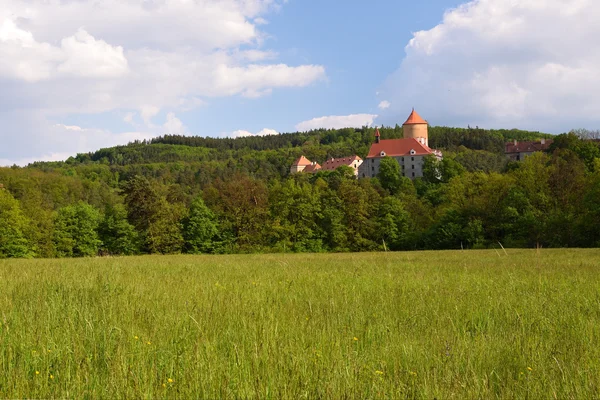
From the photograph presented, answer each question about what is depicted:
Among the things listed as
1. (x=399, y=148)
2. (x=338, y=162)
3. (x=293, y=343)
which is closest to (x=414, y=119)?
(x=399, y=148)

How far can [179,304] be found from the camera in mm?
6348

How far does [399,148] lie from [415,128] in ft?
46.2

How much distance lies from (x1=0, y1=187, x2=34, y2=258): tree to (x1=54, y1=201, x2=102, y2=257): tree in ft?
11.6

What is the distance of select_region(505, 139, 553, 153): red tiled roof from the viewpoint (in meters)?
139

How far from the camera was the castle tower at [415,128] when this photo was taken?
147012 millimetres

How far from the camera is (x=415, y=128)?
484 feet

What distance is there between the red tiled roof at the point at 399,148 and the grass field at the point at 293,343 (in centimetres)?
13162

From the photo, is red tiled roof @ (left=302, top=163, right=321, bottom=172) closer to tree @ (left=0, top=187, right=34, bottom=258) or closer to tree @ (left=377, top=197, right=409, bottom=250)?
tree @ (left=377, top=197, right=409, bottom=250)

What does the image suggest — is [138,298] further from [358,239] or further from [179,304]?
[358,239]

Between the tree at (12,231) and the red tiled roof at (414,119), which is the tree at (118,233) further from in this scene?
the red tiled roof at (414,119)

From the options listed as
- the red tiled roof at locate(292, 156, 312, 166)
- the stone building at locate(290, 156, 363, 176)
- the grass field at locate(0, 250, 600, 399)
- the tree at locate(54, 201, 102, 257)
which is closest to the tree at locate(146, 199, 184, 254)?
the tree at locate(54, 201, 102, 257)

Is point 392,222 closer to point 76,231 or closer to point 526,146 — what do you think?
point 76,231

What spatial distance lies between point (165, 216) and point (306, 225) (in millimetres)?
16997

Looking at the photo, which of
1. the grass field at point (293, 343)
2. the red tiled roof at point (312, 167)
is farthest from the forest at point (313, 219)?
the red tiled roof at point (312, 167)
